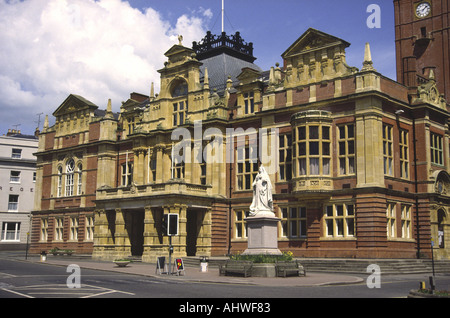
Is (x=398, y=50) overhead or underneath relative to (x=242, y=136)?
overhead

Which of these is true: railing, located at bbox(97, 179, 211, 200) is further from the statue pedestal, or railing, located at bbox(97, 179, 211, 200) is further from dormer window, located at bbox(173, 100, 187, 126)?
the statue pedestal

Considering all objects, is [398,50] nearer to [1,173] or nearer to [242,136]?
[242,136]

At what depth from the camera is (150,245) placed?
44.1 metres

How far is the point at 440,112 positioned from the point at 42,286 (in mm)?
33488

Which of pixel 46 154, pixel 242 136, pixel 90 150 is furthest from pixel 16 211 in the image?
pixel 242 136

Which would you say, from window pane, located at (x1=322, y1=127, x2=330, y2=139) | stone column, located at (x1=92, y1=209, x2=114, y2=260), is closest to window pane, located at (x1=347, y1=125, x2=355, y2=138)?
window pane, located at (x1=322, y1=127, x2=330, y2=139)

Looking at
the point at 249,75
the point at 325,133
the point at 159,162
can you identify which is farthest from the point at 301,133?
the point at 159,162

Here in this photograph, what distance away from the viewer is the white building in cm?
7462

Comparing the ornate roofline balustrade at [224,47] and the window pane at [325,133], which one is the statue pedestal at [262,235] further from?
the ornate roofline balustrade at [224,47]

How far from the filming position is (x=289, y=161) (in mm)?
42812

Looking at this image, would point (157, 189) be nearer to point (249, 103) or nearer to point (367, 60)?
point (249, 103)

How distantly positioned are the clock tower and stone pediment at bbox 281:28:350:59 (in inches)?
397

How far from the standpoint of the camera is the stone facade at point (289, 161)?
3903 centimetres

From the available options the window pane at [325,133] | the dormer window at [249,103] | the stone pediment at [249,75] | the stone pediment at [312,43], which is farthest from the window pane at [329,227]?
the stone pediment at [249,75]
